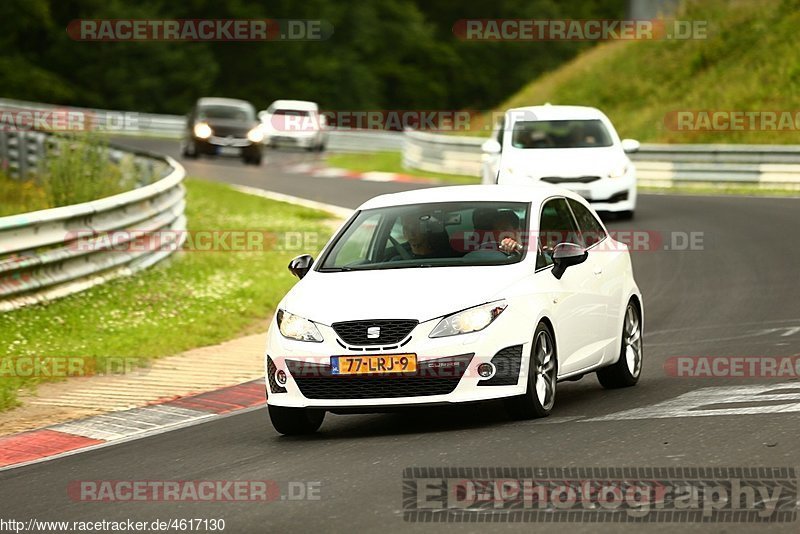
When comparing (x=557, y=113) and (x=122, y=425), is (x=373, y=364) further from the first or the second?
(x=557, y=113)

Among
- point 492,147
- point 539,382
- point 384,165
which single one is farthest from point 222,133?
point 539,382

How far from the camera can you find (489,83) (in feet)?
327

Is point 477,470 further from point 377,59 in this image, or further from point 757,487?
point 377,59

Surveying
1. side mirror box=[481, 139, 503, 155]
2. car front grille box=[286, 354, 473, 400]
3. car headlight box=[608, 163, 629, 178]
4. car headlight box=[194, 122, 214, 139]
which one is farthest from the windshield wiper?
car headlight box=[194, 122, 214, 139]

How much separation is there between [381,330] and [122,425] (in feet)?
8.54

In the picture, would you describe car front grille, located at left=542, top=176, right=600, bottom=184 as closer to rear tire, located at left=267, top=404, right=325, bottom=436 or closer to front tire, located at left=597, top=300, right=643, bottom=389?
front tire, located at left=597, top=300, right=643, bottom=389

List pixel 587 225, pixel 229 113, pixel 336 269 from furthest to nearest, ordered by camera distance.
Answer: pixel 229 113 < pixel 587 225 < pixel 336 269

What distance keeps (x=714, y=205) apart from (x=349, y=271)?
1757 cm

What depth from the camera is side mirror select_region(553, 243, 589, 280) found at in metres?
10.2

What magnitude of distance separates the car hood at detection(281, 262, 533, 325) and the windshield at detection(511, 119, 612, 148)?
1345 cm

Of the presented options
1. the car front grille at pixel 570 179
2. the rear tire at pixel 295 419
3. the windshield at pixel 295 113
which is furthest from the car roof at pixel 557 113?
the windshield at pixel 295 113

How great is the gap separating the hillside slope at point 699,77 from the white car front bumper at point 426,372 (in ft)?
90.6

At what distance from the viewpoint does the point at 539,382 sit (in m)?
9.76

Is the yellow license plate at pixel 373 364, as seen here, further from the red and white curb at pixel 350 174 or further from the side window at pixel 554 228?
the red and white curb at pixel 350 174
